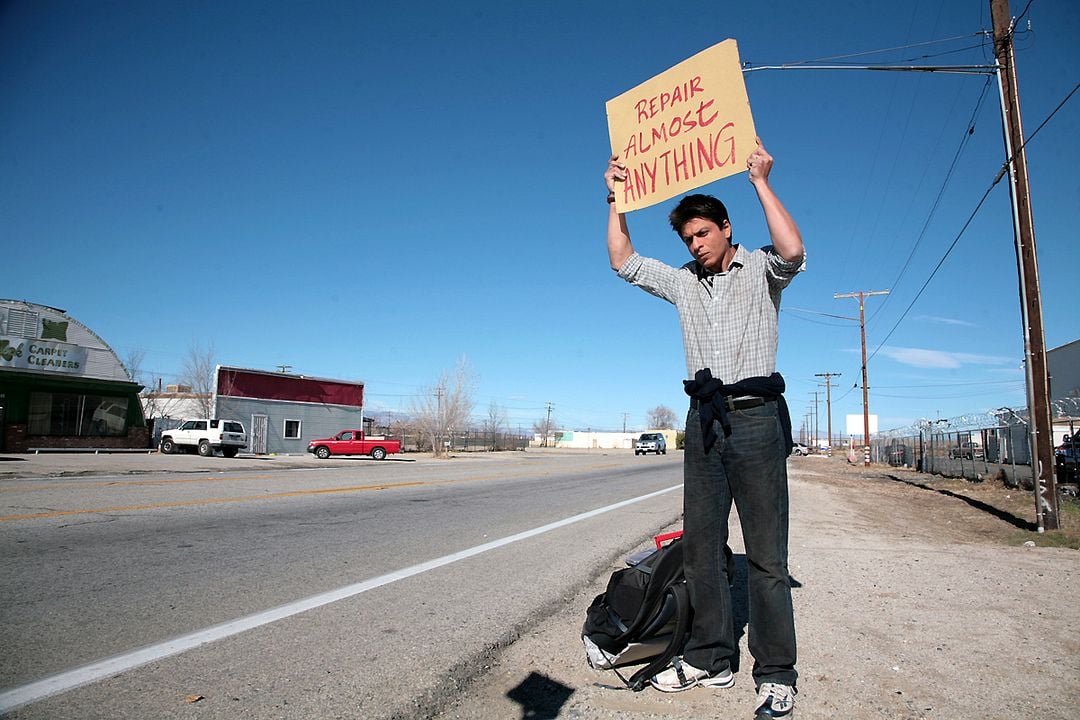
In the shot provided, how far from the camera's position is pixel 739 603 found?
4.41 m

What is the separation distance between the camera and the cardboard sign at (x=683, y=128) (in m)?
3.15

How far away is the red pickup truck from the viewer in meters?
36.3

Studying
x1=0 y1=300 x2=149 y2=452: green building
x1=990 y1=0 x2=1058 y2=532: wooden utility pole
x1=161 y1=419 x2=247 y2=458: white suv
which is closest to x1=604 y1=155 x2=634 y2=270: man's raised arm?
x1=990 y1=0 x2=1058 y2=532: wooden utility pole

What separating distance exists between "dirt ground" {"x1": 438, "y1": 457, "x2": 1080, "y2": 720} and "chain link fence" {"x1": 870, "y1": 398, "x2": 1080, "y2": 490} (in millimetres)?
7449

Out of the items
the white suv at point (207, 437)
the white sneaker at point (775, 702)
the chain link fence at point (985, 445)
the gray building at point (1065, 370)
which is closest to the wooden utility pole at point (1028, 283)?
the chain link fence at point (985, 445)

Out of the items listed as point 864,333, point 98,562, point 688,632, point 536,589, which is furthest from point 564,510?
point 864,333

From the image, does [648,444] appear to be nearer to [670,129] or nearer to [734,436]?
[670,129]

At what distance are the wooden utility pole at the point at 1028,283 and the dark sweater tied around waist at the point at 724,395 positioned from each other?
847cm

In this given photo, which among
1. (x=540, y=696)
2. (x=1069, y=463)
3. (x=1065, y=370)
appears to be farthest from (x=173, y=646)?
(x=1065, y=370)

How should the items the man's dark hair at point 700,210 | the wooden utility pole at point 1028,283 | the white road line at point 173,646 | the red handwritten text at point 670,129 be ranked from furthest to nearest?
the wooden utility pole at point 1028,283 < the red handwritten text at point 670,129 < the man's dark hair at point 700,210 < the white road line at point 173,646

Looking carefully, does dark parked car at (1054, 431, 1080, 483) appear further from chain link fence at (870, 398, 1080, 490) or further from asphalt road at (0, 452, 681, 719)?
asphalt road at (0, 452, 681, 719)

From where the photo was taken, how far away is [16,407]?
2861cm

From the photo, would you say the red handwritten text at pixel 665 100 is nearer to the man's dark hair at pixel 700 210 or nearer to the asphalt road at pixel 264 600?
the man's dark hair at pixel 700 210

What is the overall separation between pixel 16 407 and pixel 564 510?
29316 millimetres
